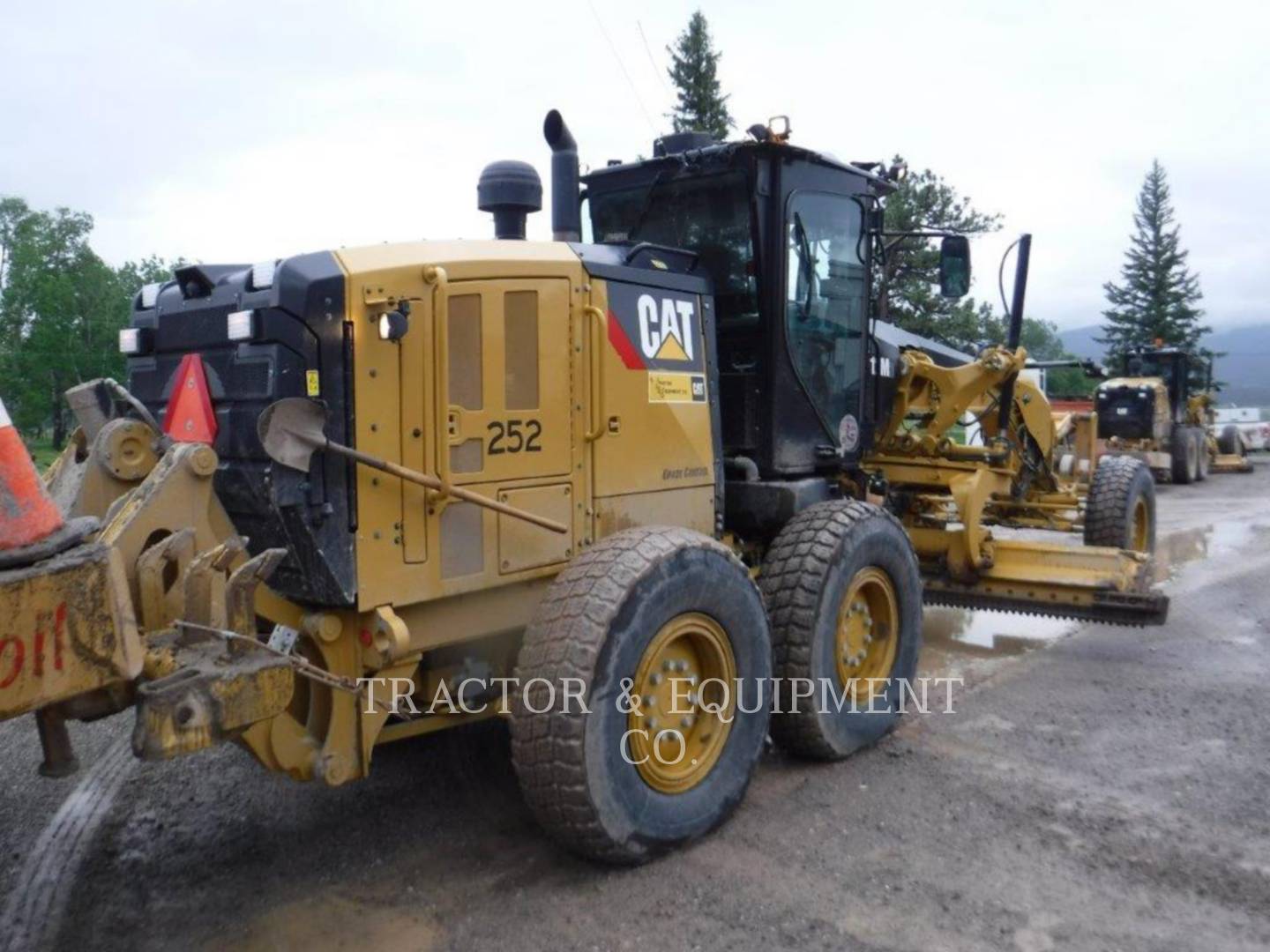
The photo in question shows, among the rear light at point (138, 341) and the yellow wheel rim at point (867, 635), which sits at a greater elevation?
the rear light at point (138, 341)

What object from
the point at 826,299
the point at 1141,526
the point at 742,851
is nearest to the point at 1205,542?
the point at 1141,526

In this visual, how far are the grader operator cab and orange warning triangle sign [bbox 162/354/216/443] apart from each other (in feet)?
59.1

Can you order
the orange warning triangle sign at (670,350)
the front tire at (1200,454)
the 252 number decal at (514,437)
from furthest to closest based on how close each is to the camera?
the front tire at (1200,454) < the orange warning triangle sign at (670,350) < the 252 number decal at (514,437)

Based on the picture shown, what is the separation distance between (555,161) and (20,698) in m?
3.59

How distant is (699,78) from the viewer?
2612 centimetres

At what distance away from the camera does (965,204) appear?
32750 millimetres

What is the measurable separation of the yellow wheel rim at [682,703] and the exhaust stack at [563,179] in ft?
7.26

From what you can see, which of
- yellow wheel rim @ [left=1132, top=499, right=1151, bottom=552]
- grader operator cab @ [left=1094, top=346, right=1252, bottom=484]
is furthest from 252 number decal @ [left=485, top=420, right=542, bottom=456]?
grader operator cab @ [left=1094, top=346, right=1252, bottom=484]

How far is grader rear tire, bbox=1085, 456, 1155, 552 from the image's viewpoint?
8328 millimetres

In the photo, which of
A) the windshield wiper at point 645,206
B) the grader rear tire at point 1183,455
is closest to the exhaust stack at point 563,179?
the windshield wiper at point 645,206

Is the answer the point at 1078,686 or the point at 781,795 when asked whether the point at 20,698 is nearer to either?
the point at 781,795

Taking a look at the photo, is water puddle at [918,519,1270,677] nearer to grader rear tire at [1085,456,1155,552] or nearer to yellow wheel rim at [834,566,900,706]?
grader rear tire at [1085,456,1155,552]

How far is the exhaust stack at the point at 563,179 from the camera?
5262mm

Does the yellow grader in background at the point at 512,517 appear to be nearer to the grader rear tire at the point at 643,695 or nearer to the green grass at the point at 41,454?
→ the grader rear tire at the point at 643,695
